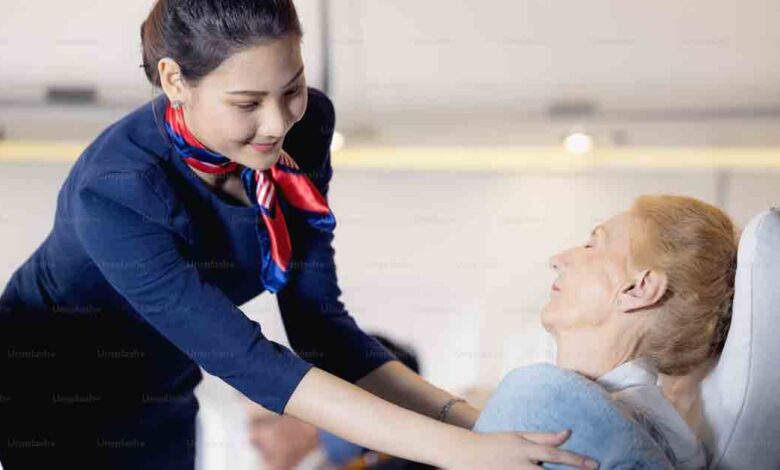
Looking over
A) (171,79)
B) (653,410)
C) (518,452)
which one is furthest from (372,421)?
(171,79)

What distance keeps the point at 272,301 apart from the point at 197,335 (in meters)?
0.78

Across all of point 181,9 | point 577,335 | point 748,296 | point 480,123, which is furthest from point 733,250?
point 480,123

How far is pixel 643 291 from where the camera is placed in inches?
37.3

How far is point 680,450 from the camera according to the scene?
89 cm

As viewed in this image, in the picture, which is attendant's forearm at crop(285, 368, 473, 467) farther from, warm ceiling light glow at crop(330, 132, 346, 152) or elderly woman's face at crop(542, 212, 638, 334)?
warm ceiling light glow at crop(330, 132, 346, 152)

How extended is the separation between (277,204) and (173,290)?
0.68 ft

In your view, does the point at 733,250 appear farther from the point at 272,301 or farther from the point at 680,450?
the point at 272,301

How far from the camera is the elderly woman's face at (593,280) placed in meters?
0.97

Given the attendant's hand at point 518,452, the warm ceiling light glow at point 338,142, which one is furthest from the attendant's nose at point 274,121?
the warm ceiling light glow at point 338,142

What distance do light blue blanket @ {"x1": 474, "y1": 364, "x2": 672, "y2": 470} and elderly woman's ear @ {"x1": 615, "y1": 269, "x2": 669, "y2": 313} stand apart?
13cm

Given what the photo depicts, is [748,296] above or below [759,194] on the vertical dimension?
above

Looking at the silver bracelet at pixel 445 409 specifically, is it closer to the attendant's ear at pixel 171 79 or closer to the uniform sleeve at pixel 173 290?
the uniform sleeve at pixel 173 290

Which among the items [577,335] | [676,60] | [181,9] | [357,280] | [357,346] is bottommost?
[357,280]

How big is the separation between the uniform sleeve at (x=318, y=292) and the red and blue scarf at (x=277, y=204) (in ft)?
0.08
